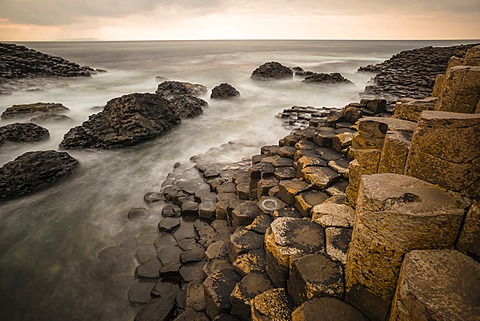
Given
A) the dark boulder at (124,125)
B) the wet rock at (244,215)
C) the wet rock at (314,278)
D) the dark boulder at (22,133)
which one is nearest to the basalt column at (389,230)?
the wet rock at (314,278)

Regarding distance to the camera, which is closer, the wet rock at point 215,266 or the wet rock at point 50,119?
the wet rock at point 215,266

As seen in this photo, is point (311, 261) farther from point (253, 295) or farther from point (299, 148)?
point (299, 148)

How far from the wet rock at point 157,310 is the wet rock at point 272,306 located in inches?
48.2

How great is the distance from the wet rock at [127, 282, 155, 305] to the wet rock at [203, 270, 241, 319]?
101 cm

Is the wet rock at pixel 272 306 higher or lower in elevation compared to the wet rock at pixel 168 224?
higher

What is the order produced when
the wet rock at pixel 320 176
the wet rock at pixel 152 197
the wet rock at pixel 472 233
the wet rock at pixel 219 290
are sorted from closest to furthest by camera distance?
1. the wet rock at pixel 472 233
2. the wet rock at pixel 219 290
3. the wet rock at pixel 320 176
4. the wet rock at pixel 152 197

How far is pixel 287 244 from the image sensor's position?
2416 mm

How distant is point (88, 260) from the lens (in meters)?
3.81

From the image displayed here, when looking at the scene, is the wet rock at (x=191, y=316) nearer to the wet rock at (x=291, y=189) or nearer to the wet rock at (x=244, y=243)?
the wet rock at (x=244, y=243)

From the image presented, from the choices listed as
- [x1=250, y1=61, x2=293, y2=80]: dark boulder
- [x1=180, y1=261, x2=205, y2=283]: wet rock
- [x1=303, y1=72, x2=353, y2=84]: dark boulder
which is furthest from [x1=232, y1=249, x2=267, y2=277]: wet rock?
[x1=250, y1=61, x2=293, y2=80]: dark boulder

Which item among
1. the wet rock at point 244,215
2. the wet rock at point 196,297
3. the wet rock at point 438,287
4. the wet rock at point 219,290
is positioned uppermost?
the wet rock at point 438,287

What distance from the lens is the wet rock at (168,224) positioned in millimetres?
4293

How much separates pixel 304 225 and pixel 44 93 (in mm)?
18056

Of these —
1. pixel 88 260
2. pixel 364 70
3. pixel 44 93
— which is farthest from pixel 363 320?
pixel 364 70
